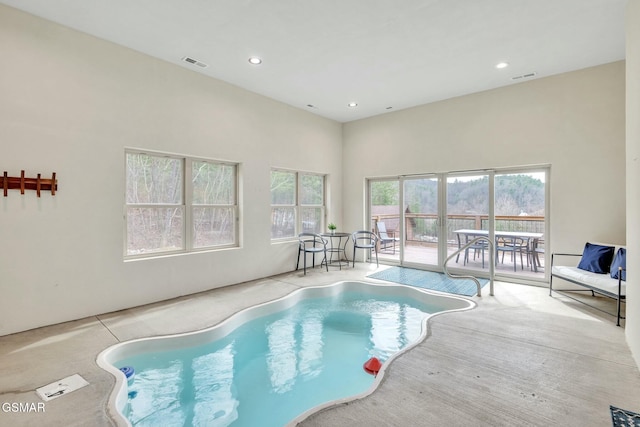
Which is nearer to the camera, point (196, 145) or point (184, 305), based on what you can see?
point (184, 305)

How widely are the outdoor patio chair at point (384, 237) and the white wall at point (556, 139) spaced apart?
1381 mm

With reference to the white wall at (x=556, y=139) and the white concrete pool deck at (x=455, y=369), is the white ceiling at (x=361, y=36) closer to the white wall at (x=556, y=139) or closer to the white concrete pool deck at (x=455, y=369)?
the white wall at (x=556, y=139)

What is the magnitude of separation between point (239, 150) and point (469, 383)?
441 centimetres

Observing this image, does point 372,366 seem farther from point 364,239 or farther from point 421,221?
point 364,239

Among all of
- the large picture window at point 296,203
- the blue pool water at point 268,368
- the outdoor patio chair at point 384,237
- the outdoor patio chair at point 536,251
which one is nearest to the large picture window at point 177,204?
the large picture window at point 296,203

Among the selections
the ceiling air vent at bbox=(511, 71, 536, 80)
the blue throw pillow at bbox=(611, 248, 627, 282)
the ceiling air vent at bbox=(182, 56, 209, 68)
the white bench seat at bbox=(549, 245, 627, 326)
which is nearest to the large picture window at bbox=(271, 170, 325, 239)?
the ceiling air vent at bbox=(182, 56, 209, 68)

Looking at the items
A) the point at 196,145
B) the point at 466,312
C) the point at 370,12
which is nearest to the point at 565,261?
the point at 466,312

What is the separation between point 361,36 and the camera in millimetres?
3504

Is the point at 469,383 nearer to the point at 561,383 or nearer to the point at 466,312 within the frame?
the point at 561,383

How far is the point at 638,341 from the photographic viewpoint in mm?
2467

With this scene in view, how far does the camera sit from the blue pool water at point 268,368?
2.26m

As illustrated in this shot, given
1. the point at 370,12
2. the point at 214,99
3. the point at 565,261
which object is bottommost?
the point at 565,261

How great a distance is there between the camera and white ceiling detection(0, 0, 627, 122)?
9.87 ft

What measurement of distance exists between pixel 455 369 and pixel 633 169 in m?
2.36
